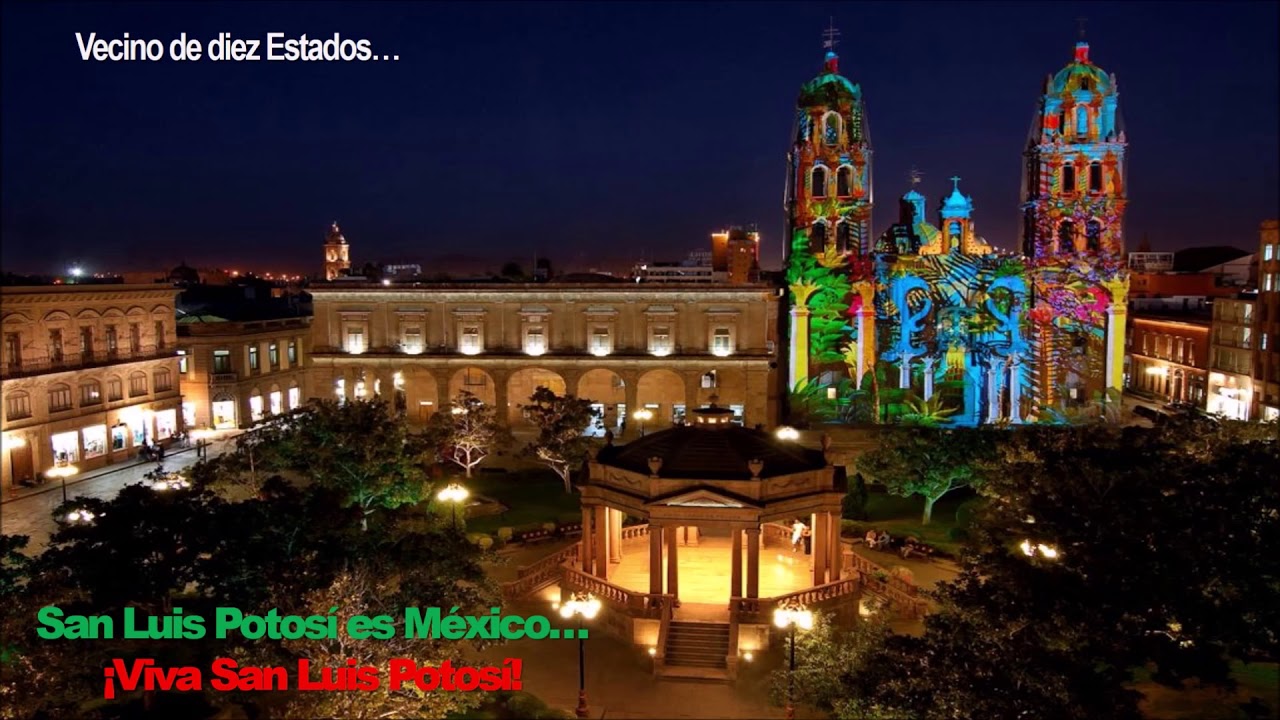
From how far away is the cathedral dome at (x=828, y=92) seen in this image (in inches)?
2276

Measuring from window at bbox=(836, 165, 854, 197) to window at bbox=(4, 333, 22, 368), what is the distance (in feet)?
152

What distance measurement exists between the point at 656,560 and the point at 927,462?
48.9 feet

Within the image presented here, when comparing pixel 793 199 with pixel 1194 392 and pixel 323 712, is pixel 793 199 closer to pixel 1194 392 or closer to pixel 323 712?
pixel 1194 392

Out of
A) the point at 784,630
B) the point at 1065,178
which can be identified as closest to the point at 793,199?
the point at 1065,178

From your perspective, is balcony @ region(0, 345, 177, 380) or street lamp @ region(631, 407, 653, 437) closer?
balcony @ region(0, 345, 177, 380)

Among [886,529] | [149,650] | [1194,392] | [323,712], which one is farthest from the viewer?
[1194,392]

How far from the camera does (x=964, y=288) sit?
57125mm

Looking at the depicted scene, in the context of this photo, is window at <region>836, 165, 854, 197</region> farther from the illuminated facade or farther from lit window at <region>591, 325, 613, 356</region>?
lit window at <region>591, 325, 613, 356</region>

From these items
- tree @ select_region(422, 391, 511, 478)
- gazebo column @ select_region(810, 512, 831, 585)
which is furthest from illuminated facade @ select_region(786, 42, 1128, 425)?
gazebo column @ select_region(810, 512, 831, 585)

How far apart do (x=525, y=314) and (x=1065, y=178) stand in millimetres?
35388

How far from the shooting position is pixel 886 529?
36.1m

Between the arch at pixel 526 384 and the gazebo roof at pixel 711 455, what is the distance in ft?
114

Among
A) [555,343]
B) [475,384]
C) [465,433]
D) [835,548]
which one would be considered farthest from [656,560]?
[475,384]

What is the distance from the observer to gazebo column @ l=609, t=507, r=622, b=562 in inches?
1178
